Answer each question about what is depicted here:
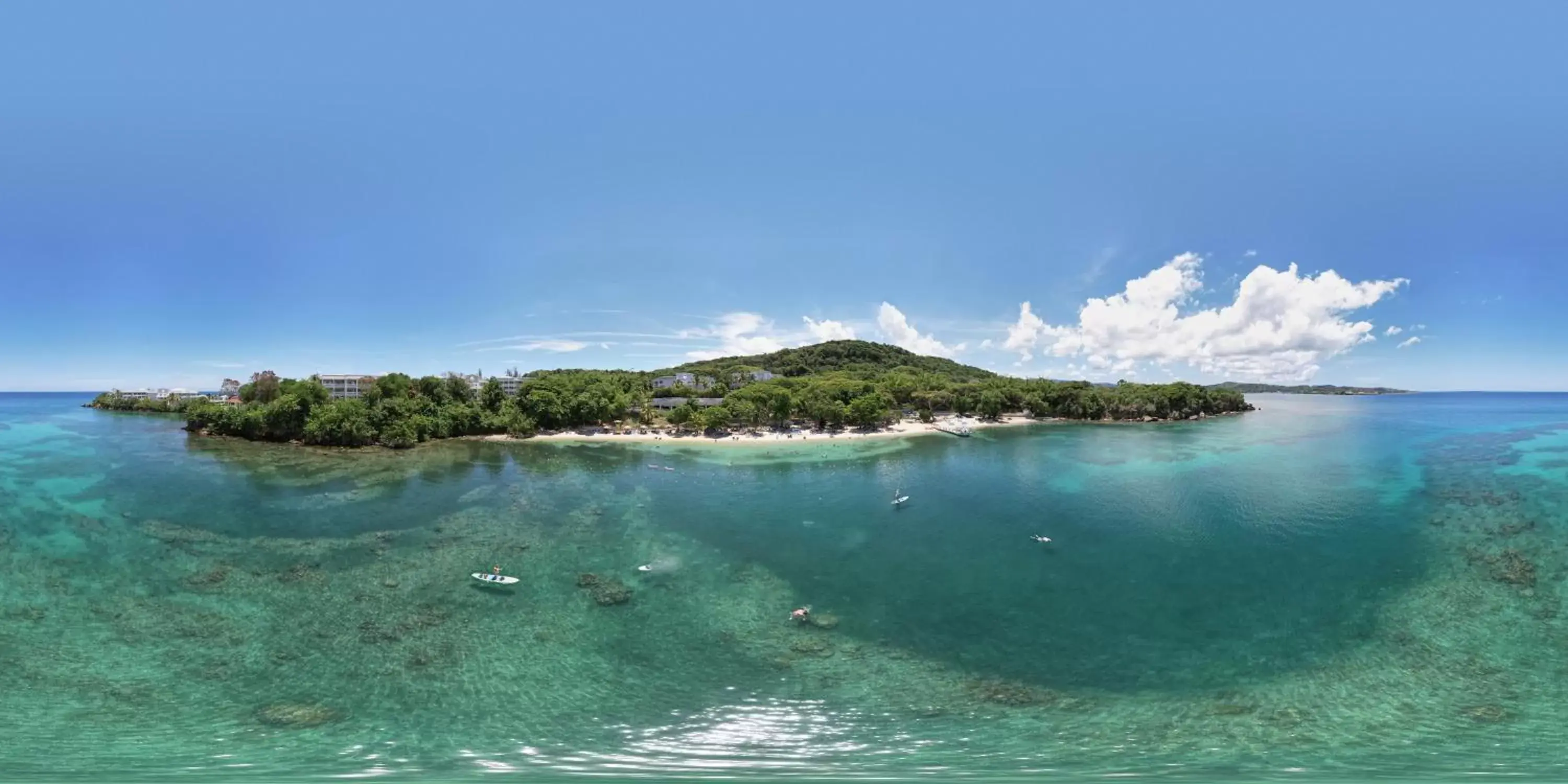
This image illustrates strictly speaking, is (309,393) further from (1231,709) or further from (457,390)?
(1231,709)

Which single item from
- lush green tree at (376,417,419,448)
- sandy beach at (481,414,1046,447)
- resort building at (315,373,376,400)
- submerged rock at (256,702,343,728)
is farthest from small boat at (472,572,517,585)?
resort building at (315,373,376,400)

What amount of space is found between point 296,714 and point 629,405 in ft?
191

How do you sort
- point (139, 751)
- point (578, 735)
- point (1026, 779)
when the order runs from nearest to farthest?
point (1026, 779) < point (139, 751) < point (578, 735)

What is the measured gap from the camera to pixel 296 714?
1059 centimetres

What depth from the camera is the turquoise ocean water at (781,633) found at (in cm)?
951

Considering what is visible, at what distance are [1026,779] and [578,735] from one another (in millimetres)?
7512

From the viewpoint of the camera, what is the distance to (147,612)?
15.4 m

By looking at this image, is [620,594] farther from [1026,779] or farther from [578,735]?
[1026,779]

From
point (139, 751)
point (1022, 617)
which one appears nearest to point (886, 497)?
point (1022, 617)

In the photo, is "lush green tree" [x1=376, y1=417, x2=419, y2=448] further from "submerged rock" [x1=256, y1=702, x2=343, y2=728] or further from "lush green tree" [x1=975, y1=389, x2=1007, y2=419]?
"lush green tree" [x1=975, y1=389, x2=1007, y2=419]

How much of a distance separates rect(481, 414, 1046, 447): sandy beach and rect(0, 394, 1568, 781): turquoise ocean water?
20.7m

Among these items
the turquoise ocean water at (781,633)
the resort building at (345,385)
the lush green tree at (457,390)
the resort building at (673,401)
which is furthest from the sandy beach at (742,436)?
the resort building at (345,385)

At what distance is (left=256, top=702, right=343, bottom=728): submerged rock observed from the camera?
1030 cm

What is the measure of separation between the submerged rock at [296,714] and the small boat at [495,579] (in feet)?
21.7
